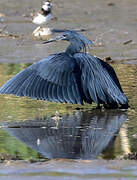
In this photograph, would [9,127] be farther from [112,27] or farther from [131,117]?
[112,27]

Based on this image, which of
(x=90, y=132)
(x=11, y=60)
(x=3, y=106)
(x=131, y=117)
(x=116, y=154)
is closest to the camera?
(x=116, y=154)

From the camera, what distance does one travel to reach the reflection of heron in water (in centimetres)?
521

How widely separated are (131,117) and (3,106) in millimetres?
1369

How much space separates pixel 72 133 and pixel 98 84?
1.05m

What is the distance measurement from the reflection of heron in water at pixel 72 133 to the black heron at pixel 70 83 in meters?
0.17

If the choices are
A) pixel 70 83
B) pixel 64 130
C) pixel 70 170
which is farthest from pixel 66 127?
pixel 70 170

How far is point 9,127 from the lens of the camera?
5.98 m

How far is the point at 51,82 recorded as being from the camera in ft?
21.9

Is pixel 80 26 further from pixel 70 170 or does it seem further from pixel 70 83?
pixel 70 170

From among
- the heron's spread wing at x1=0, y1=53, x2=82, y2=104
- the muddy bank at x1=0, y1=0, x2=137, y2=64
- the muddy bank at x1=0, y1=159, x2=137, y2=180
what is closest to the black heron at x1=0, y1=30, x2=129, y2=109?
the heron's spread wing at x1=0, y1=53, x2=82, y2=104

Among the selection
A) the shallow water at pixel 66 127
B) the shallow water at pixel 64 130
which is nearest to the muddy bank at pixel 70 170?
the shallow water at pixel 66 127

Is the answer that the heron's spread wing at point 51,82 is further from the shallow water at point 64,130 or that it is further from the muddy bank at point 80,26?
the muddy bank at point 80,26

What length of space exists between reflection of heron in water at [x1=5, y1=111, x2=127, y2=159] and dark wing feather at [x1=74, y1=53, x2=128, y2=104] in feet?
0.49

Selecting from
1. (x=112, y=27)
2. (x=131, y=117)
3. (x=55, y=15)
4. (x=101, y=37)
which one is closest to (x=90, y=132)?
(x=131, y=117)
